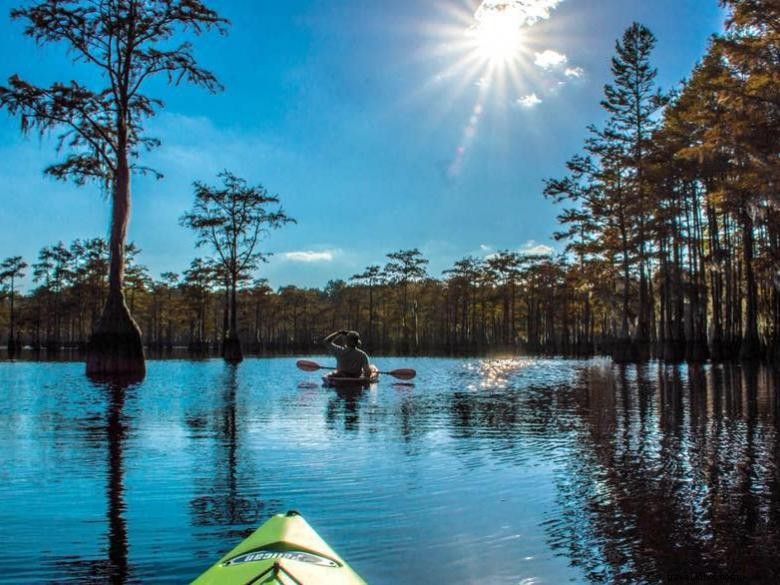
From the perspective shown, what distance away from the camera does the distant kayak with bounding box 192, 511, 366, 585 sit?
2.64 meters

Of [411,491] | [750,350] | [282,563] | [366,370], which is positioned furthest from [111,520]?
[750,350]

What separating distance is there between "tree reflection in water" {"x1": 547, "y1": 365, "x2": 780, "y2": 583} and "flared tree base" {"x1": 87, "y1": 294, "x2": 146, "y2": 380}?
17.0 metres

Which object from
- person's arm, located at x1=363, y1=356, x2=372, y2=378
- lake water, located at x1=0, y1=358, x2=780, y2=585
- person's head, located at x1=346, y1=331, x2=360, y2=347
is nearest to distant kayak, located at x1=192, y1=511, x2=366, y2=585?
lake water, located at x1=0, y1=358, x2=780, y2=585

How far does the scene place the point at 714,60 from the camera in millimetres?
27281

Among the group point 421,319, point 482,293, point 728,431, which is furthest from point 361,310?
point 728,431

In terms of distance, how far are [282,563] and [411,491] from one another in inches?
131

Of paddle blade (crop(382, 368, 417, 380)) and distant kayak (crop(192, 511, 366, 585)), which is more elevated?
distant kayak (crop(192, 511, 366, 585))

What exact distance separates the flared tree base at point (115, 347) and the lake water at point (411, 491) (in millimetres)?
10762

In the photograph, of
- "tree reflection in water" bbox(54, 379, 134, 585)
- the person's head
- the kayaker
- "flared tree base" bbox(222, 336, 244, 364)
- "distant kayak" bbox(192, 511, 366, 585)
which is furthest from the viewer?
"flared tree base" bbox(222, 336, 244, 364)

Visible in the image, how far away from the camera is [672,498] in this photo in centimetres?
553

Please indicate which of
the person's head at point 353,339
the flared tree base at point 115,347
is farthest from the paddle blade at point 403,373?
the flared tree base at point 115,347

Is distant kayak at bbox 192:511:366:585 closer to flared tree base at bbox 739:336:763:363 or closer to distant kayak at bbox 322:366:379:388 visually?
distant kayak at bbox 322:366:379:388

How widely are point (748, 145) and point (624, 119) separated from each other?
21.4 meters

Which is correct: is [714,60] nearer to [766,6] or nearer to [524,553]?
[766,6]
